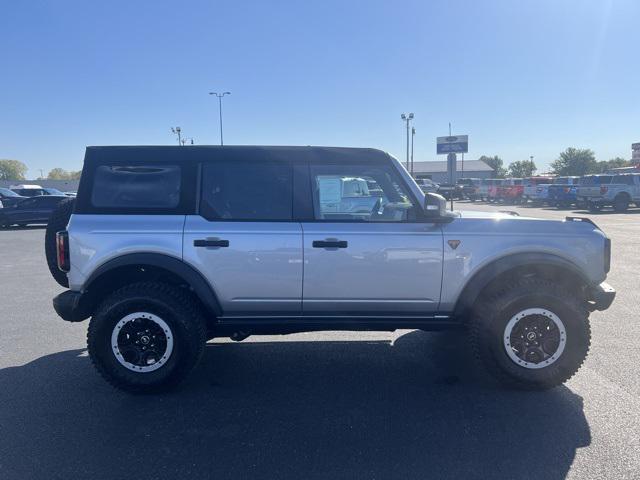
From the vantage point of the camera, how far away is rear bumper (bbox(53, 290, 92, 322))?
14.4 ft

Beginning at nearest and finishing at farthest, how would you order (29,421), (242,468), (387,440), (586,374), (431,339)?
(242,468) < (387,440) < (29,421) < (586,374) < (431,339)

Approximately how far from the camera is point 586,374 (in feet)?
15.5

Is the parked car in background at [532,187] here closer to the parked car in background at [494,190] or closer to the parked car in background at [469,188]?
the parked car in background at [494,190]

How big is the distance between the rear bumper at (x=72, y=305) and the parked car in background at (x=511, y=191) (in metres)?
33.9

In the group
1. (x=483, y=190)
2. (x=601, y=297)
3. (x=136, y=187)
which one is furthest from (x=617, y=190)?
(x=136, y=187)

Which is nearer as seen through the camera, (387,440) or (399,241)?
(387,440)

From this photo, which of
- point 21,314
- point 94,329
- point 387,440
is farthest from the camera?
point 21,314

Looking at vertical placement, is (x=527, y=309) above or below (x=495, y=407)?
above

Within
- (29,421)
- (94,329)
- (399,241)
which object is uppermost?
(399,241)

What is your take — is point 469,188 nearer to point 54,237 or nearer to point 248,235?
point 248,235

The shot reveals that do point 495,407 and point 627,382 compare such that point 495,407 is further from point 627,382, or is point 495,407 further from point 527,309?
point 627,382

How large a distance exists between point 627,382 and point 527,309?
1126mm

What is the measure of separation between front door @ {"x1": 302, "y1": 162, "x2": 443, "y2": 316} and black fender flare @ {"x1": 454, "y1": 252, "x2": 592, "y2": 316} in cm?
24

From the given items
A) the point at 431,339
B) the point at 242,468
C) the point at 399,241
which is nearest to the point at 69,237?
the point at 242,468
